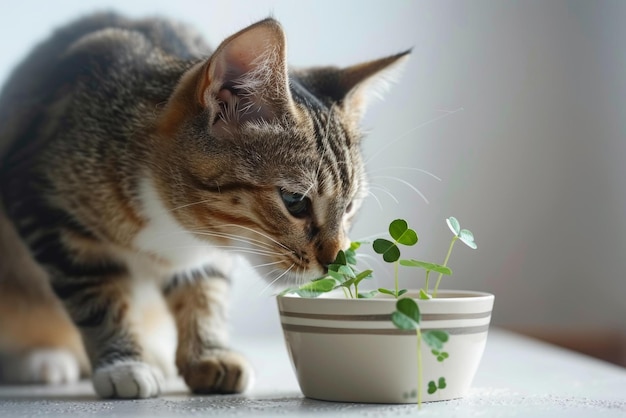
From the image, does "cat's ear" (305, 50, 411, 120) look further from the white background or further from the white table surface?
the white background

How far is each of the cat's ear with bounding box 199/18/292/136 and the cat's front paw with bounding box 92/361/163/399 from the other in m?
0.41

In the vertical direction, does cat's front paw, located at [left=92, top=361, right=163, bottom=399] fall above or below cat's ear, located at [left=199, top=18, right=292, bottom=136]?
below

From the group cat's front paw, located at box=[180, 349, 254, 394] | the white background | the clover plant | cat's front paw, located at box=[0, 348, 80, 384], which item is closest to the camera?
the clover plant

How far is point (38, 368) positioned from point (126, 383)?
1.27ft

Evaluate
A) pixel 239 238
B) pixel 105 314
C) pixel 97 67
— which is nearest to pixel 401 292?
pixel 239 238

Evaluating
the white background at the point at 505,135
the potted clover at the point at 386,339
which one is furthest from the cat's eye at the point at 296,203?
the white background at the point at 505,135

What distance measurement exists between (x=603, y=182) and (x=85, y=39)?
1486 millimetres

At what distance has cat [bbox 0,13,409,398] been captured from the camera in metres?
1.24

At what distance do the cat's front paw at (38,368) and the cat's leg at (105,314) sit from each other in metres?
0.21

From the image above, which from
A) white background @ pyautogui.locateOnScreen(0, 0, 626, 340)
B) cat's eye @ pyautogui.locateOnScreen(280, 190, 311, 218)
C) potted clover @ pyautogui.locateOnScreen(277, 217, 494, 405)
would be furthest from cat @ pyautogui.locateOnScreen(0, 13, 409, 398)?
white background @ pyautogui.locateOnScreen(0, 0, 626, 340)

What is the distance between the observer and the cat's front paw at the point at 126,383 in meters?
1.27

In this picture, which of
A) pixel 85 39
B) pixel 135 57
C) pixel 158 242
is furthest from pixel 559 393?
pixel 85 39

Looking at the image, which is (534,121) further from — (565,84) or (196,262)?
(196,262)

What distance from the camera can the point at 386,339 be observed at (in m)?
1.06
